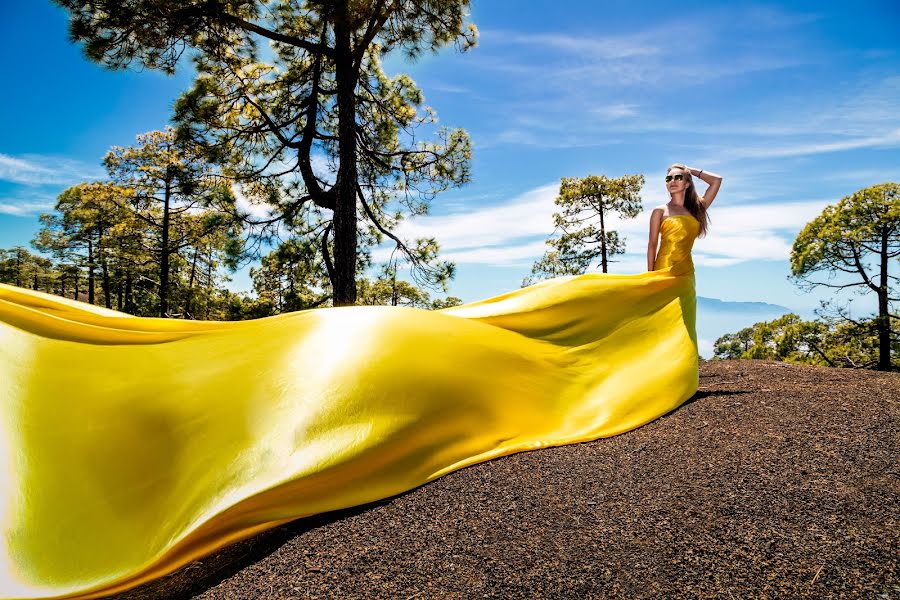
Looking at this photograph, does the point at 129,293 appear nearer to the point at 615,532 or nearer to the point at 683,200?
the point at 683,200

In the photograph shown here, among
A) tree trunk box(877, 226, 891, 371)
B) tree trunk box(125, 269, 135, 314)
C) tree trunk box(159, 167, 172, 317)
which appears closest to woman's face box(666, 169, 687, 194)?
tree trunk box(877, 226, 891, 371)

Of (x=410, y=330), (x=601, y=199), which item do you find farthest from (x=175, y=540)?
(x=601, y=199)

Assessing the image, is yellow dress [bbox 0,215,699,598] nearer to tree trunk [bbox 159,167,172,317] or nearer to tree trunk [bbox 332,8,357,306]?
tree trunk [bbox 332,8,357,306]

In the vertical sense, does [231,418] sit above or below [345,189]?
below

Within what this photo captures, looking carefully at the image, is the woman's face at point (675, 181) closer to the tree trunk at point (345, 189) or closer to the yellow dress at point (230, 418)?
the yellow dress at point (230, 418)

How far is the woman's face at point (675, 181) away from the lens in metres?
4.49

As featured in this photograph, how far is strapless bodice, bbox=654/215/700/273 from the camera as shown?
446 centimetres

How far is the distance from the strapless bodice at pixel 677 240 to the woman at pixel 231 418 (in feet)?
4.61

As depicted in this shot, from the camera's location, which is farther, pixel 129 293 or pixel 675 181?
pixel 129 293

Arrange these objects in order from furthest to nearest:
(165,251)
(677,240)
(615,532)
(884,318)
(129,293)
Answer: (129,293) → (165,251) → (884,318) → (677,240) → (615,532)

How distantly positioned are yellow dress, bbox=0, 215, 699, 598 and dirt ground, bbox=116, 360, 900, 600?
15cm

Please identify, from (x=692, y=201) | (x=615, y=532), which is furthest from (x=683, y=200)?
(x=615, y=532)

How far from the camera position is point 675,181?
177 inches

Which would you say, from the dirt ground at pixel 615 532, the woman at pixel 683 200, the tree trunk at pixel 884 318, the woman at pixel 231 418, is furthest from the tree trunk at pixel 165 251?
the tree trunk at pixel 884 318
